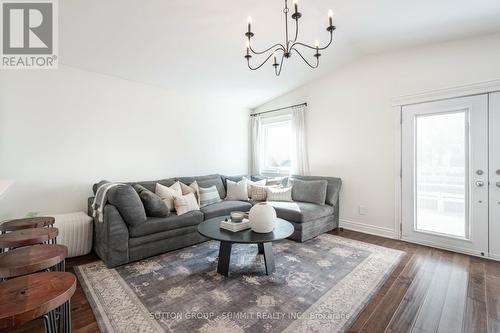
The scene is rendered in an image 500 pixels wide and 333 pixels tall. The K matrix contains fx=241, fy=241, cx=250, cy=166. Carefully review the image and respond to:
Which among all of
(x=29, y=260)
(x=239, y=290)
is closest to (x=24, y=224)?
(x=29, y=260)

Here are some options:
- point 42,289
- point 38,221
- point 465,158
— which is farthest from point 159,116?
point 465,158

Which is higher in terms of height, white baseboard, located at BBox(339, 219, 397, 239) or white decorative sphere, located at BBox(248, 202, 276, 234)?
white decorative sphere, located at BBox(248, 202, 276, 234)

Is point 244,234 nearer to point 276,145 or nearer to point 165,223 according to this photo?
point 165,223

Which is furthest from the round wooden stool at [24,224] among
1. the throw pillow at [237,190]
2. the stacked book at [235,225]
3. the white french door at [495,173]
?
the white french door at [495,173]

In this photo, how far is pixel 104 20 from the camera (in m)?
2.55

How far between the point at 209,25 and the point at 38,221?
2.70 metres

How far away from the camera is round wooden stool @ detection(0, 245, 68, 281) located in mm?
1277

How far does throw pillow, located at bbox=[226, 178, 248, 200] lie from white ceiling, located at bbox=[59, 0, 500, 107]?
198cm

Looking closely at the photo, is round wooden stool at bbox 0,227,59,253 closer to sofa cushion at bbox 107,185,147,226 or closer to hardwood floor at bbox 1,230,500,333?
hardwood floor at bbox 1,230,500,333

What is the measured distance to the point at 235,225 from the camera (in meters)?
2.59

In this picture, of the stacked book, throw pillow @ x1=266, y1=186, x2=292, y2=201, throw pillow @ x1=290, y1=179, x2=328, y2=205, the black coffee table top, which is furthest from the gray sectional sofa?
the stacked book

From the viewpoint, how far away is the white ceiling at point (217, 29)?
8.27 ft

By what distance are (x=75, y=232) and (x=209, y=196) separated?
187 centimetres

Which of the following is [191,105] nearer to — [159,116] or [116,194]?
[159,116]
